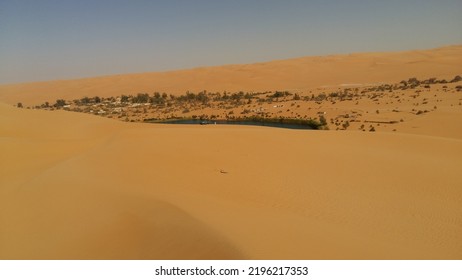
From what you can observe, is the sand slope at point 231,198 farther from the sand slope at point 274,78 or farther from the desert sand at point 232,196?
the sand slope at point 274,78

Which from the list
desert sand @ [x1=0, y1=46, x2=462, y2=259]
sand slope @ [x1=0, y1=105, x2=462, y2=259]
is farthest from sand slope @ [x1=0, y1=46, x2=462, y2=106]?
sand slope @ [x1=0, y1=105, x2=462, y2=259]

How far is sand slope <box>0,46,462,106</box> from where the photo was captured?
57.9 m

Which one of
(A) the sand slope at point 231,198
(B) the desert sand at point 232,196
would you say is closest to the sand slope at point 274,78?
(B) the desert sand at point 232,196

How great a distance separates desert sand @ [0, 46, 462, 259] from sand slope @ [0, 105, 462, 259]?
3 centimetres

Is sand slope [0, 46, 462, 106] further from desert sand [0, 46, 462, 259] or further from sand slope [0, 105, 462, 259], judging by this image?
sand slope [0, 105, 462, 259]

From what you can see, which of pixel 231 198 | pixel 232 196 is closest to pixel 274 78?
pixel 232 196

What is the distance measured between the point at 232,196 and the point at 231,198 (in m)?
0.15

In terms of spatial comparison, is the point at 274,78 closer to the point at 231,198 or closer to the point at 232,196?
the point at 232,196

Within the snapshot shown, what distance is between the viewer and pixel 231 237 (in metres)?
5.78

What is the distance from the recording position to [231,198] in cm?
801

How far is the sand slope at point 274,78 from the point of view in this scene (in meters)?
57.9
